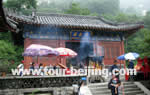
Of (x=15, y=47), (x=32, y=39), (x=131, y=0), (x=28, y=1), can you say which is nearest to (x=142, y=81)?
(x=32, y=39)

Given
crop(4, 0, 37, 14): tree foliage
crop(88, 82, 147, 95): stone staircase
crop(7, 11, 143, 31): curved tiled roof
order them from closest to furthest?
crop(88, 82, 147, 95): stone staircase
crop(7, 11, 143, 31): curved tiled roof
crop(4, 0, 37, 14): tree foliage

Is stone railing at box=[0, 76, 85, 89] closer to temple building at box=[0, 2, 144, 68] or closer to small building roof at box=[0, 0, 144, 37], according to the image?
small building roof at box=[0, 0, 144, 37]

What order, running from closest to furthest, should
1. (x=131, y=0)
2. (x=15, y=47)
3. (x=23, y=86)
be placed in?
1. (x=23, y=86)
2. (x=15, y=47)
3. (x=131, y=0)

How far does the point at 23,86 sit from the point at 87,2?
45.8 m

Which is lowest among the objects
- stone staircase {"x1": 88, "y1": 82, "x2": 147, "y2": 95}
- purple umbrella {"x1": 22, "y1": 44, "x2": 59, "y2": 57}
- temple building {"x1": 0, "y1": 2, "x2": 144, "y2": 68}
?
stone staircase {"x1": 88, "y1": 82, "x2": 147, "y2": 95}

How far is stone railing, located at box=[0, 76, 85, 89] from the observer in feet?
22.6

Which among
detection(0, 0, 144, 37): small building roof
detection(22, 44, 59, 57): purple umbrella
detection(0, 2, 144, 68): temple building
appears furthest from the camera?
detection(0, 2, 144, 68): temple building

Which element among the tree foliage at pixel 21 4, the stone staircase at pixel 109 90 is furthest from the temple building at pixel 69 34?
the tree foliage at pixel 21 4

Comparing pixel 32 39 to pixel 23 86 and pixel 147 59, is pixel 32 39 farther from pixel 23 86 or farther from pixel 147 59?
pixel 147 59

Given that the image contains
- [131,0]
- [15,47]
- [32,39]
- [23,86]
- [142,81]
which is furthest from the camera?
[131,0]

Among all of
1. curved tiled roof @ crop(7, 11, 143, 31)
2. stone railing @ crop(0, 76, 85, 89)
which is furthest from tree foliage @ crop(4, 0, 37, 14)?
stone railing @ crop(0, 76, 85, 89)

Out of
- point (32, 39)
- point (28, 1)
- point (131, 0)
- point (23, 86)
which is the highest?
point (131, 0)

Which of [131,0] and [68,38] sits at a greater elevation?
[131,0]

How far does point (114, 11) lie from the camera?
47.3m
